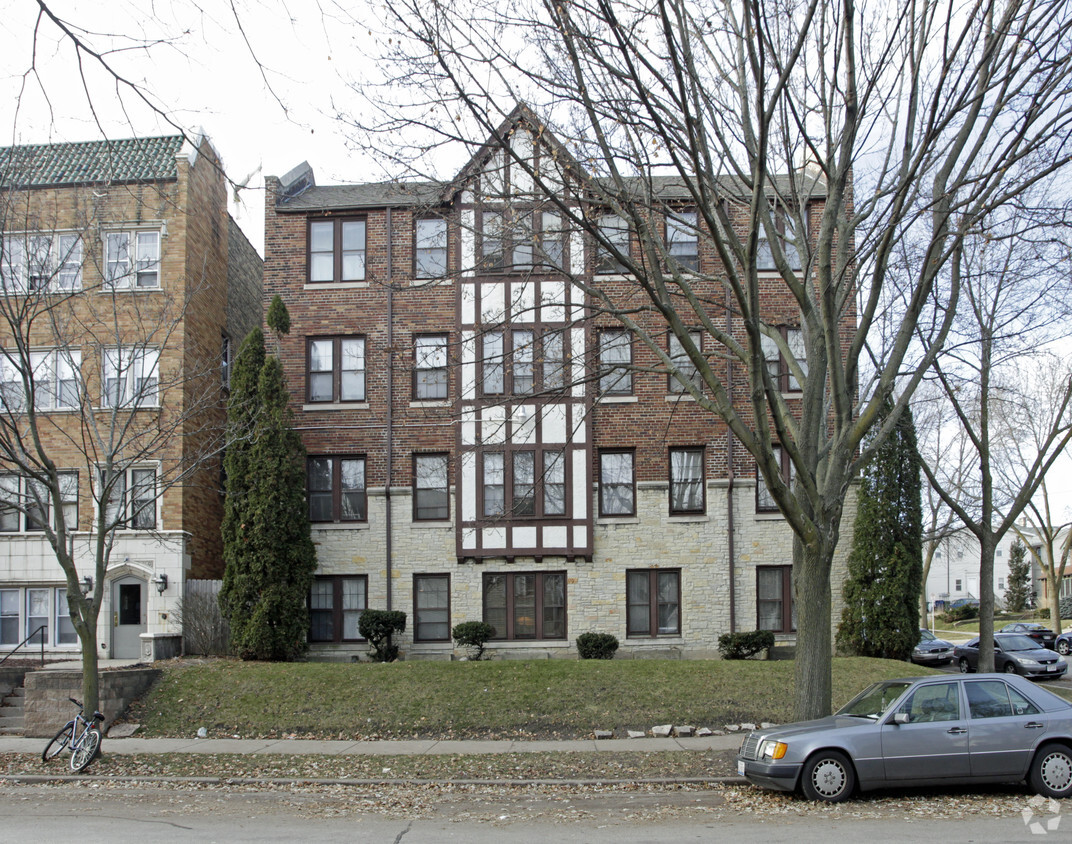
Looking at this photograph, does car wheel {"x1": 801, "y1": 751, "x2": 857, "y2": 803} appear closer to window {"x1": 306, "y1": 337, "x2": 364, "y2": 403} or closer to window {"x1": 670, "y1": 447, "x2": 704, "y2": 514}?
window {"x1": 670, "y1": 447, "x2": 704, "y2": 514}

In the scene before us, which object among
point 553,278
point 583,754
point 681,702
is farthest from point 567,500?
point 583,754

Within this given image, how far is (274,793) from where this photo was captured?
12.2 meters

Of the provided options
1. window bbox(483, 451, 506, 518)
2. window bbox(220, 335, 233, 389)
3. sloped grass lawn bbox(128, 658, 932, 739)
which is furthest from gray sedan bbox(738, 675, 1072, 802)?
window bbox(220, 335, 233, 389)

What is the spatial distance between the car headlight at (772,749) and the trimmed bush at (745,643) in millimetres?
10514

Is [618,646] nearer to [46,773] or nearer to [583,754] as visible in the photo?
[583,754]

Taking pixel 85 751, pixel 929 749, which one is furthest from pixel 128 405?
pixel 929 749

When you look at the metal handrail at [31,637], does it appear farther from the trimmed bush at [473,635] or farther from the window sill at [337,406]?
the trimmed bush at [473,635]

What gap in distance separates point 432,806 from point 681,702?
23.2 feet

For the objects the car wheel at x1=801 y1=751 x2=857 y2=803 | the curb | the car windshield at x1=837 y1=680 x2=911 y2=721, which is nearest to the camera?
the car wheel at x1=801 y1=751 x2=857 y2=803

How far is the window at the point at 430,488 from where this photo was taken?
76.7 ft

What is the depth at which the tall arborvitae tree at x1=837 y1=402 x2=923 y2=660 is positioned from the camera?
2158cm

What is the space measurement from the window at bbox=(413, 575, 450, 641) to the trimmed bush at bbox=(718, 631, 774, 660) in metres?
6.70

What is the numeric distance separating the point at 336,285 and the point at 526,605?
9343 millimetres

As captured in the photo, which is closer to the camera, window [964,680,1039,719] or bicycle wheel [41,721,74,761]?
window [964,680,1039,719]
